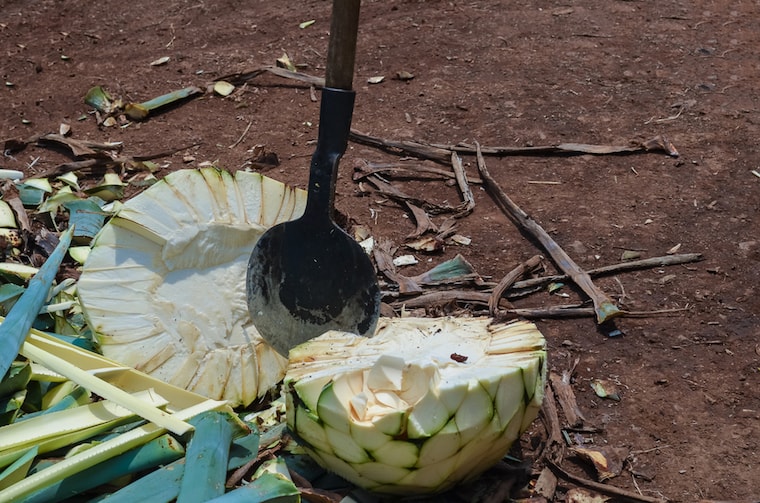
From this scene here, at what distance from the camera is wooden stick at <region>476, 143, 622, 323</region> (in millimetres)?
2598

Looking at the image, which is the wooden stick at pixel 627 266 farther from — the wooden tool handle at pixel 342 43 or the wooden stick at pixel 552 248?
the wooden tool handle at pixel 342 43

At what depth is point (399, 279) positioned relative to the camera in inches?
109

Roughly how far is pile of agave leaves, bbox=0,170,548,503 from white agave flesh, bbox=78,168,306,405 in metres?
0.12

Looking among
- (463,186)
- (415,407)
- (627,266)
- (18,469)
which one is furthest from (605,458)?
(463,186)

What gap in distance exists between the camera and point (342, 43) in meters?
2.10

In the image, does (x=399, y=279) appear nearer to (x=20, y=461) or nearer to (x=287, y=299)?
(x=287, y=299)

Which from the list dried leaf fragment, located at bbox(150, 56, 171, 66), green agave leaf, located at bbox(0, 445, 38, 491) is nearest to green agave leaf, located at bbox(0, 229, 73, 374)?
green agave leaf, located at bbox(0, 445, 38, 491)

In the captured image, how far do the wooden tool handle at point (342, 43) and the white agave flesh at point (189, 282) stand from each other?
48 cm

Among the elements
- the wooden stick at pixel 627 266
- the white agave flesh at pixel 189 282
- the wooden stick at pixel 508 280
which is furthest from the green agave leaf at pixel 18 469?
the wooden stick at pixel 627 266

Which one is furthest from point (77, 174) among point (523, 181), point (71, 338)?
point (523, 181)

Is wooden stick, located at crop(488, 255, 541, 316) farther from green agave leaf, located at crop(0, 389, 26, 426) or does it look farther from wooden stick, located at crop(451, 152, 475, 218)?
green agave leaf, located at crop(0, 389, 26, 426)

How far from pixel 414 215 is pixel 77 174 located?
153 cm

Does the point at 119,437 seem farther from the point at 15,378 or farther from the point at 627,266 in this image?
the point at 627,266

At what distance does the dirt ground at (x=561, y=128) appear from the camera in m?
2.33
